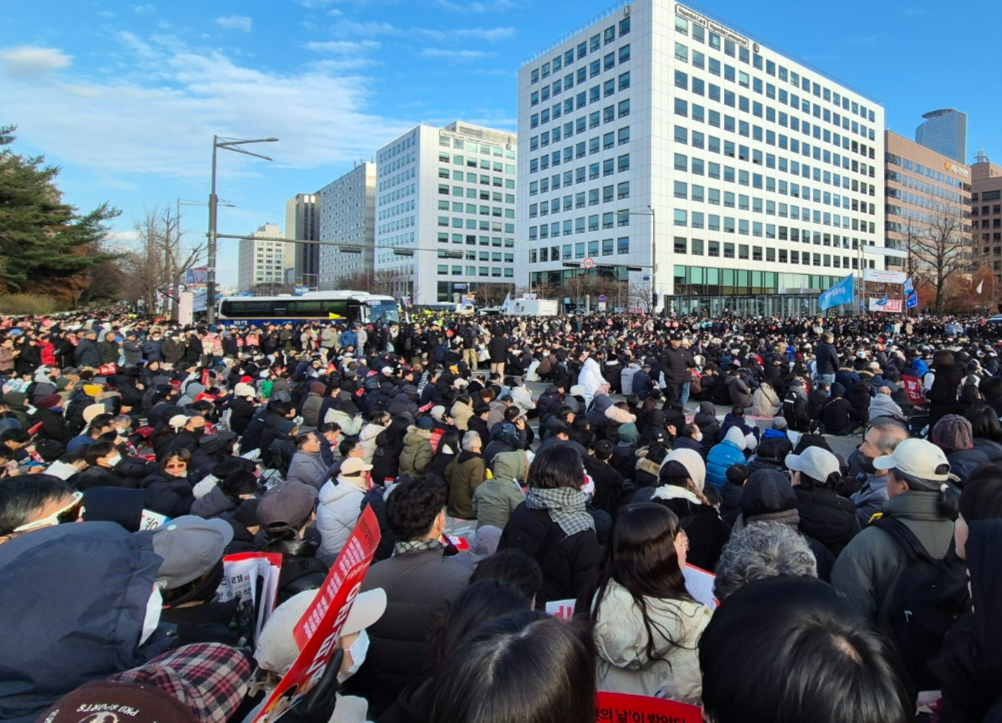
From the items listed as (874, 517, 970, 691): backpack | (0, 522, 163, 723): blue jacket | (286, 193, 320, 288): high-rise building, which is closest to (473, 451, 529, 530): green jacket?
(874, 517, 970, 691): backpack

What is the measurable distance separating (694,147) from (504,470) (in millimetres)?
68066

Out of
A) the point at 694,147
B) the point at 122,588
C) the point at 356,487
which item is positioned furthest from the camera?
the point at 694,147

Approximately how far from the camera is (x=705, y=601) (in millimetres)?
2775

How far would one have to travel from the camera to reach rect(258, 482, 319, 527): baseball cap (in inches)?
132

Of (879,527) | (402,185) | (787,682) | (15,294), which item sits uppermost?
(402,185)

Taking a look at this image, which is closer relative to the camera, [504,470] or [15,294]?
[504,470]

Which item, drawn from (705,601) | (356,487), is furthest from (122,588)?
(356,487)

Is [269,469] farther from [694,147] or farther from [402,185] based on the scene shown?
[402,185]

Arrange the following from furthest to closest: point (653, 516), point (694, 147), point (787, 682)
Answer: point (694, 147), point (653, 516), point (787, 682)

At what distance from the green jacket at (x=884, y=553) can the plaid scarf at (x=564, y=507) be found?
131 centimetres

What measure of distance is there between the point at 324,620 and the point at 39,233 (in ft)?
145

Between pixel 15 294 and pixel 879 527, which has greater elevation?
pixel 15 294

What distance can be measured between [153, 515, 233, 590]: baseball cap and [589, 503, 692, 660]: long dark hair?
1.81 m

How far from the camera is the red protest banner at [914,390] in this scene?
38.5 feet
